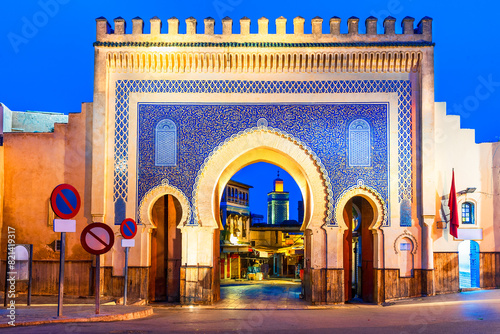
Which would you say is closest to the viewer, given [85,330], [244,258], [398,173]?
[85,330]

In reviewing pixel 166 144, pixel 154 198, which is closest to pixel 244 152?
pixel 166 144

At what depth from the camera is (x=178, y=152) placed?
13758 mm

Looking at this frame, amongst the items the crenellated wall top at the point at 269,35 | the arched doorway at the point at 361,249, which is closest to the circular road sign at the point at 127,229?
the crenellated wall top at the point at 269,35

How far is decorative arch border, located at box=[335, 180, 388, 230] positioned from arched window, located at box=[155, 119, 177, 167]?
4181 millimetres

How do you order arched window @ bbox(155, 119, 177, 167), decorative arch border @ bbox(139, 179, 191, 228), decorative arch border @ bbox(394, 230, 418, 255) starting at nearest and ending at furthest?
decorative arch border @ bbox(394, 230, 418, 255)
decorative arch border @ bbox(139, 179, 191, 228)
arched window @ bbox(155, 119, 177, 167)

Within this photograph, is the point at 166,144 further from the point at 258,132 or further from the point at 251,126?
the point at 258,132

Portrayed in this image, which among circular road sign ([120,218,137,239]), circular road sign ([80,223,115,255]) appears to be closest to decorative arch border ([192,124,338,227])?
circular road sign ([120,218,137,239])

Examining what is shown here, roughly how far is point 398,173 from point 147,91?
6518 millimetres

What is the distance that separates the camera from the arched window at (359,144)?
44.8 ft

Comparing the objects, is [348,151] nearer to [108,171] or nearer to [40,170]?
[108,171]

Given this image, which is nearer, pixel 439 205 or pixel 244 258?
pixel 439 205

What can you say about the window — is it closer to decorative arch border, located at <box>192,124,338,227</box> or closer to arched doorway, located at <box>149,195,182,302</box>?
decorative arch border, located at <box>192,124,338,227</box>

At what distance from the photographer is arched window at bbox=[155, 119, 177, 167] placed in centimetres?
1376

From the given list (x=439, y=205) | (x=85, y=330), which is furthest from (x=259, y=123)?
(x=85, y=330)
